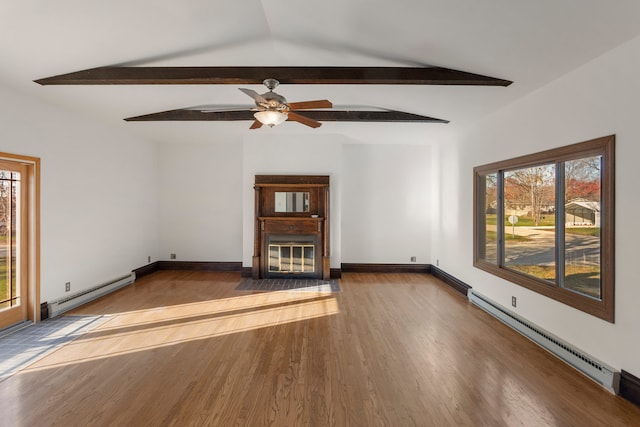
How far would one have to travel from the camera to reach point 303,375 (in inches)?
104

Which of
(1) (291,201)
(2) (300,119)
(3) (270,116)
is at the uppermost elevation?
(2) (300,119)

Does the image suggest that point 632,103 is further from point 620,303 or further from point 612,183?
point 620,303

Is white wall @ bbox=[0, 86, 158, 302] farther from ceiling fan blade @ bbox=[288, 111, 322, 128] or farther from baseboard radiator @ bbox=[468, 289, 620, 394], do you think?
baseboard radiator @ bbox=[468, 289, 620, 394]

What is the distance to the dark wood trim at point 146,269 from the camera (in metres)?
6.03

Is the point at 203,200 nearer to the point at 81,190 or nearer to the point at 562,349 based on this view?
the point at 81,190

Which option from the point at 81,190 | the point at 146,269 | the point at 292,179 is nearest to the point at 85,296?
the point at 81,190

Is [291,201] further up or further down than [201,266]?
further up

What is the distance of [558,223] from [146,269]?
677 cm

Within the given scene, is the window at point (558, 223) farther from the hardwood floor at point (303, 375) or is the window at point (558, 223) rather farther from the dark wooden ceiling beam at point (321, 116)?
the dark wooden ceiling beam at point (321, 116)

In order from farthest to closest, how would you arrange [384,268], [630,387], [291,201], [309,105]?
[384,268]
[291,201]
[309,105]
[630,387]

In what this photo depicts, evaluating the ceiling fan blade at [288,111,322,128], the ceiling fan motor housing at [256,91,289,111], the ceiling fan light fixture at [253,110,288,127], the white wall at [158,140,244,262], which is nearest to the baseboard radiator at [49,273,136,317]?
the white wall at [158,140,244,262]

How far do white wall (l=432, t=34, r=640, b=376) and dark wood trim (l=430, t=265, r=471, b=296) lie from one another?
50 centimetres

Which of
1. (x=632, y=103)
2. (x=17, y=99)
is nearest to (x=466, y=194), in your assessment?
(x=632, y=103)

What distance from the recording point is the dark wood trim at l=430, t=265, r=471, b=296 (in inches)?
197
